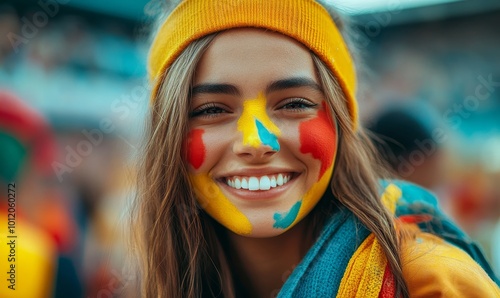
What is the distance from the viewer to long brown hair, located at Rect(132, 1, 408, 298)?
1.41 meters

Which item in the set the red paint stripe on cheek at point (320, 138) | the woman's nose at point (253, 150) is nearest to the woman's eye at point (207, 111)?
the woman's nose at point (253, 150)

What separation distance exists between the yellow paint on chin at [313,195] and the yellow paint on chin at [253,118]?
178 mm

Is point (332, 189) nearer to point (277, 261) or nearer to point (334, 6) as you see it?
point (277, 261)

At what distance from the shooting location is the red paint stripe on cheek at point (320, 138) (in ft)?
4.49

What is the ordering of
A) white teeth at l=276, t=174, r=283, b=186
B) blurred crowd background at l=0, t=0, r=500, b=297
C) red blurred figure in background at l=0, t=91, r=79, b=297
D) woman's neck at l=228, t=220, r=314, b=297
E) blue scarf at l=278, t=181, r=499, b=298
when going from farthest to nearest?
1. blurred crowd background at l=0, t=0, r=500, b=297
2. red blurred figure in background at l=0, t=91, r=79, b=297
3. woman's neck at l=228, t=220, r=314, b=297
4. white teeth at l=276, t=174, r=283, b=186
5. blue scarf at l=278, t=181, r=499, b=298

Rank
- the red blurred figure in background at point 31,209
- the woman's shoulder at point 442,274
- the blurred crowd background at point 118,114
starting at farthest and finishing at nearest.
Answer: the blurred crowd background at point 118,114, the red blurred figure in background at point 31,209, the woman's shoulder at point 442,274

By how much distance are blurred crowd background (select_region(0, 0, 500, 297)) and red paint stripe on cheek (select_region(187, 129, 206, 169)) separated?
28cm

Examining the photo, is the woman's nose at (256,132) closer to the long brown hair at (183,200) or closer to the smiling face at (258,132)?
the smiling face at (258,132)

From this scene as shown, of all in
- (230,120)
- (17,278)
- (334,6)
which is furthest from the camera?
(17,278)

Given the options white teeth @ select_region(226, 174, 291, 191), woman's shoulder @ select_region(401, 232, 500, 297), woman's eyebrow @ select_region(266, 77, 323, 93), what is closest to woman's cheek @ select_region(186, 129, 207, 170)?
white teeth @ select_region(226, 174, 291, 191)

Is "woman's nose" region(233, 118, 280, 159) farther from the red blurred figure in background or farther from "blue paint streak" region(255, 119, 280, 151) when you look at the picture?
the red blurred figure in background

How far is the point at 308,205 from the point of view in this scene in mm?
1413

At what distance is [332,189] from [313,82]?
297 mm

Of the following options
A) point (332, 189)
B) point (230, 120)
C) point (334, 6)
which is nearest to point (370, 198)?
point (332, 189)
